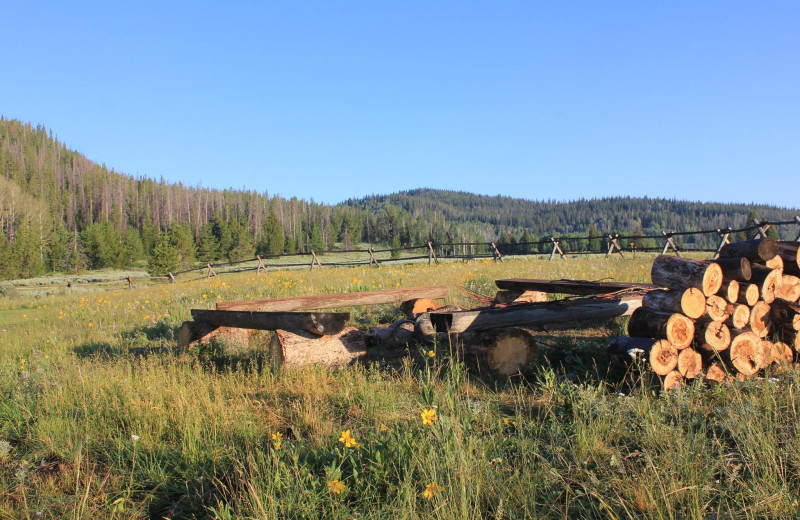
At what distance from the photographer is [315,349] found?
18.7ft

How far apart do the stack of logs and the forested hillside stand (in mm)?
49803

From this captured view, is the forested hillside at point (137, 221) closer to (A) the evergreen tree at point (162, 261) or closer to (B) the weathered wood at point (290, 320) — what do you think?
(A) the evergreen tree at point (162, 261)

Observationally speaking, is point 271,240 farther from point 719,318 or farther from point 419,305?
point 719,318

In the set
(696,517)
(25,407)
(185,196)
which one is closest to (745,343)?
(696,517)

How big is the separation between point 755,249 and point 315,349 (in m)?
4.83

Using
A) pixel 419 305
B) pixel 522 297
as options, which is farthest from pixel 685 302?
pixel 419 305

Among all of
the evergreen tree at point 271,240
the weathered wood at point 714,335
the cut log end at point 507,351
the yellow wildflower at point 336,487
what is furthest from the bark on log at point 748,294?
the evergreen tree at point 271,240

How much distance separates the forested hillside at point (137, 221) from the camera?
64.8 meters

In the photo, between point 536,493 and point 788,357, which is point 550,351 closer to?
point 788,357

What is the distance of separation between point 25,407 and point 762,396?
662 cm

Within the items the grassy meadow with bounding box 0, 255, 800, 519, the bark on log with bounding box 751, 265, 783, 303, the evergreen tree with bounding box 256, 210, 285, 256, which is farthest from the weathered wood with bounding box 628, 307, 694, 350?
the evergreen tree with bounding box 256, 210, 285, 256

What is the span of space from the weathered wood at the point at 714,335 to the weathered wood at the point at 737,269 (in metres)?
0.51

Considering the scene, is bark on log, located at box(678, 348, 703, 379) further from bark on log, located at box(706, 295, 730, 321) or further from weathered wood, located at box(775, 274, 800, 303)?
weathered wood, located at box(775, 274, 800, 303)

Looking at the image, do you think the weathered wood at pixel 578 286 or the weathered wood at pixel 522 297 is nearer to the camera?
the weathered wood at pixel 578 286
